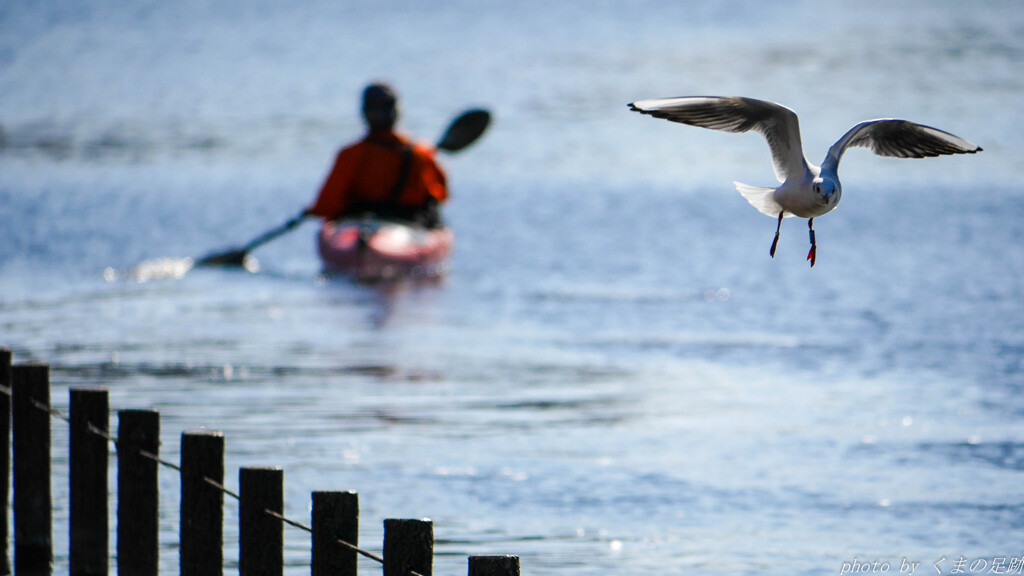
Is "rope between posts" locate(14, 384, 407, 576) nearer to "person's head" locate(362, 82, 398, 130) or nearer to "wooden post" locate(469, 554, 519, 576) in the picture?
"wooden post" locate(469, 554, 519, 576)

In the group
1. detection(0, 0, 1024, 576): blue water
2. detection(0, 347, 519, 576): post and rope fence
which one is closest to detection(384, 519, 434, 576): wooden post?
detection(0, 347, 519, 576): post and rope fence

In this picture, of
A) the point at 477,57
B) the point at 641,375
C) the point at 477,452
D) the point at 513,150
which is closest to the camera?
the point at 477,452

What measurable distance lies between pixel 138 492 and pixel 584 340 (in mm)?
8117

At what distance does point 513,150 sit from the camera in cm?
3919

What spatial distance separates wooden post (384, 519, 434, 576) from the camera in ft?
15.4

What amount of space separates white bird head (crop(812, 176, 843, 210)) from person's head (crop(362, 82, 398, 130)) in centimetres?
1238

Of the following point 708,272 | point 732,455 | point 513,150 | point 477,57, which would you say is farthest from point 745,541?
point 477,57

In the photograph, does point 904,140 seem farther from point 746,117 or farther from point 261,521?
point 261,521

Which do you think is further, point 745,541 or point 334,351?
point 334,351

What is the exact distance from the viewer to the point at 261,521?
5195mm

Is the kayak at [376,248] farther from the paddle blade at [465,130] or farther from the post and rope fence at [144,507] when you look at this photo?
the post and rope fence at [144,507]

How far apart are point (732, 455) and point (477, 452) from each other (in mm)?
1486

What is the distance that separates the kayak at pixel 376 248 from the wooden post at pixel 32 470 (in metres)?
10.5

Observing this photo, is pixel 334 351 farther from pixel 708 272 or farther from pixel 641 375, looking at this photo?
pixel 708 272
